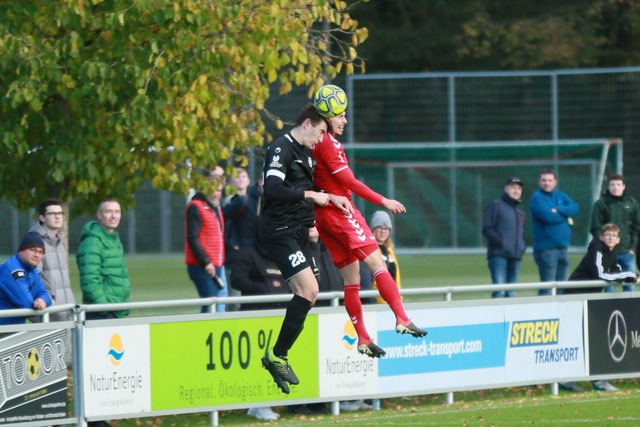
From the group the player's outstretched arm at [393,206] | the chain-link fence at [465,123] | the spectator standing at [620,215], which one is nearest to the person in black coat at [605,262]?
the spectator standing at [620,215]

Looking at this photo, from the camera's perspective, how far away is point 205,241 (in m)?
15.1

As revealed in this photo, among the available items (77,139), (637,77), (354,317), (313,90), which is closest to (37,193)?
(77,139)

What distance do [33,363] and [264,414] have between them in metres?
2.38

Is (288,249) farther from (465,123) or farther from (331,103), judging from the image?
(465,123)

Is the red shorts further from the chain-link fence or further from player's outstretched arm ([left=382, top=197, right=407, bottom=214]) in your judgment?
the chain-link fence

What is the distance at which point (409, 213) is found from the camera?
31062mm

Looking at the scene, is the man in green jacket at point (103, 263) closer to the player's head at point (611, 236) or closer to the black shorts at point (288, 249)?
the black shorts at point (288, 249)

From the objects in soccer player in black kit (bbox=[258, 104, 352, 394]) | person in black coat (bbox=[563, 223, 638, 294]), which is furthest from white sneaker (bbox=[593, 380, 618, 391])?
soccer player in black kit (bbox=[258, 104, 352, 394])

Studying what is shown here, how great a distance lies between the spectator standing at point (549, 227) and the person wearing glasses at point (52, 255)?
745 centimetres

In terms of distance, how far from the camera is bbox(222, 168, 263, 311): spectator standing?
15.8 metres

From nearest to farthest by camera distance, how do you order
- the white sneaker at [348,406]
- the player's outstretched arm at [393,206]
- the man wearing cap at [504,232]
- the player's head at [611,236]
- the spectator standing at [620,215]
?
the player's outstretched arm at [393,206]
the white sneaker at [348,406]
the player's head at [611,236]
the spectator standing at [620,215]
the man wearing cap at [504,232]

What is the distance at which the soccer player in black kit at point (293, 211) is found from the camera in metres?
9.30

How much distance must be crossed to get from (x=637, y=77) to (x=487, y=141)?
12.1ft

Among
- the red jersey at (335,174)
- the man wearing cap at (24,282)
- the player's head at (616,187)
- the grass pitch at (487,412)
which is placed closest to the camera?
the red jersey at (335,174)
